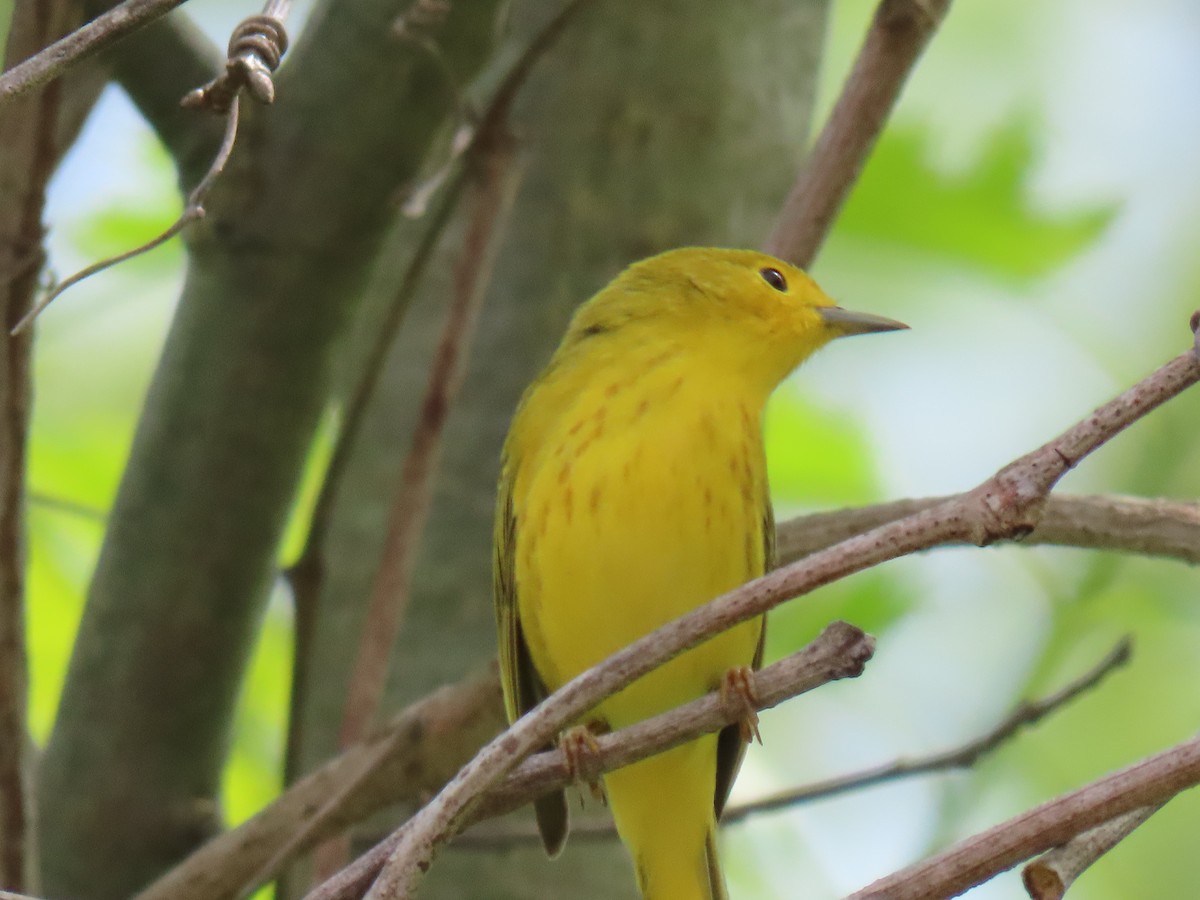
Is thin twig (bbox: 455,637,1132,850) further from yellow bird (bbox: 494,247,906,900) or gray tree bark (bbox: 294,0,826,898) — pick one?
gray tree bark (bbox: 294,0,826,898)

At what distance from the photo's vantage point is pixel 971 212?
12.4 ft

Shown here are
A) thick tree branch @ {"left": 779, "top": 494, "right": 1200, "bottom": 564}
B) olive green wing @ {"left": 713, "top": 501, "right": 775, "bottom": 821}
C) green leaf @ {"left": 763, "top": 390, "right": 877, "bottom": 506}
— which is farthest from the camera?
green leaf @ {"left": 763, "top": 390, "right": 877, "bottom": 506}

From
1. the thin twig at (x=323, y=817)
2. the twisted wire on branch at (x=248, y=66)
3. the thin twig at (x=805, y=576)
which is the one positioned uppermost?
the twisted wire on branch at (x=248, y=66)

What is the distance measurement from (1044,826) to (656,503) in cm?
131

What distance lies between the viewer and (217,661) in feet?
8.51

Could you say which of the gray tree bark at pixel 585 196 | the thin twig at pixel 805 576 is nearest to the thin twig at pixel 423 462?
the gray tree bark at pixel 585 196

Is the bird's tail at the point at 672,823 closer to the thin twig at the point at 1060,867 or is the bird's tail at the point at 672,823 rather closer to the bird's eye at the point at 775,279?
the bird's eye at the point at 775,279

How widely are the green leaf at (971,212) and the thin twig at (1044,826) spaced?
8.43 ft

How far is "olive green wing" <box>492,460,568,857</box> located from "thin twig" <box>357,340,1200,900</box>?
109 cm

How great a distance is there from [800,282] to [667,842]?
1059 mm

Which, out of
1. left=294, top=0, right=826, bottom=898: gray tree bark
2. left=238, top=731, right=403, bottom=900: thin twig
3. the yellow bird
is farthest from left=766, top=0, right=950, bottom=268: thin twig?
left=238, top=731, right=403, bottom=900: thin twig

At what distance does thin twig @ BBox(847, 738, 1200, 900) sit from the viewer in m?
1.30

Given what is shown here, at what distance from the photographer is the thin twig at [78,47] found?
133 cm

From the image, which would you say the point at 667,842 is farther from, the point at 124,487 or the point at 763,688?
the point at 763,688
